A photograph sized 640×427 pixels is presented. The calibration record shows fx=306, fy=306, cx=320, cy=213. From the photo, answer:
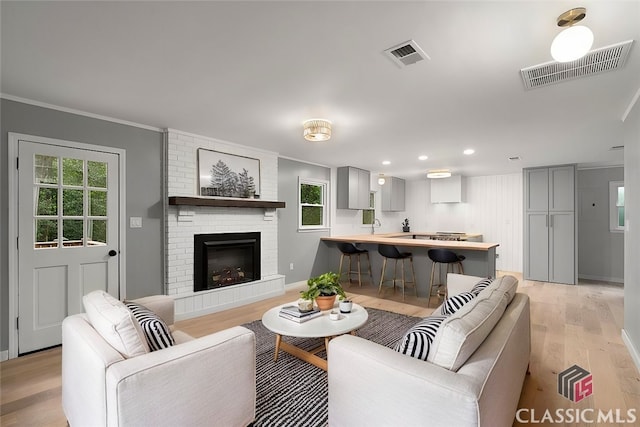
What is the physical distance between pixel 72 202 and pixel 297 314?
8.53 ft

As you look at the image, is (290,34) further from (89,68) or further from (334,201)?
(334,201)

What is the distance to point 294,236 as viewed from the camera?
18.3 ft

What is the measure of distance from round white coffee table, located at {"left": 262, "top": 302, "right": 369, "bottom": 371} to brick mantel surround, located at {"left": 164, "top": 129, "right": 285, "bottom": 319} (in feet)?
5.49

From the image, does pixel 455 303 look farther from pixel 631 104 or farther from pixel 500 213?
pixel 500 213

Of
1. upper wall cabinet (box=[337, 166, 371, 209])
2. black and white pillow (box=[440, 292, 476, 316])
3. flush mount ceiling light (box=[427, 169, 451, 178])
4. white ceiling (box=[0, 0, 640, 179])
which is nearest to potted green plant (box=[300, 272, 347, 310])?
black and white pillow (box=[440, 292, 476, 316])

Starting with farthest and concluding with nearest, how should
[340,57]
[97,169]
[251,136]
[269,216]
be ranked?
[269,216] → [251,136] → [97,169] → [340,57]

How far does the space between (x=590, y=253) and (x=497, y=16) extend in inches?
264

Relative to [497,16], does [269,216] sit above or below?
below

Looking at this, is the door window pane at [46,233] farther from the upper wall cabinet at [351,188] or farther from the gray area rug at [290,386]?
the upper wall cabinet at [351,188]

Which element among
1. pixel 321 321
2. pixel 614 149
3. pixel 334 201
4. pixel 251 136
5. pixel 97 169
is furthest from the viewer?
pixel 334 201

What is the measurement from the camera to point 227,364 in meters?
1.62

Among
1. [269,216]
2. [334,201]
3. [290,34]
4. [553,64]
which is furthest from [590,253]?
[290,34]

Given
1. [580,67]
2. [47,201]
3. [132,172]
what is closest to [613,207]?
[580,67]

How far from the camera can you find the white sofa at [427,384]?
1172 millimetres
